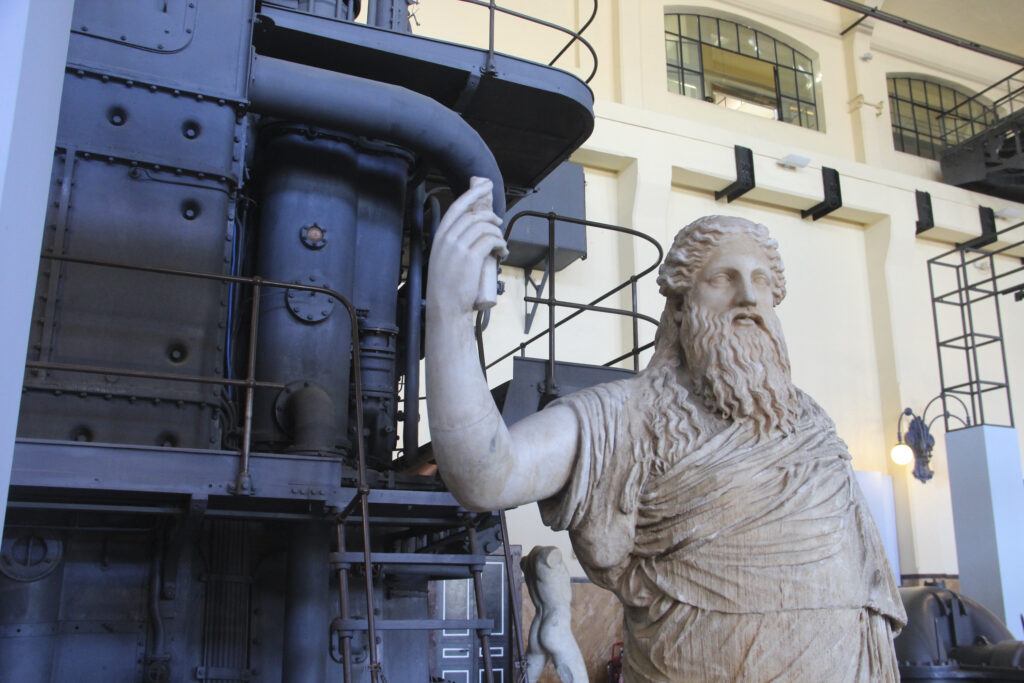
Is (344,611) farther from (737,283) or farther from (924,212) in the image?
(924,212)

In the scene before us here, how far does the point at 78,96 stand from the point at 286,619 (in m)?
2.92

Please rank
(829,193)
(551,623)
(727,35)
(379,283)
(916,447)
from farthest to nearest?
1. (727,35)
2. (829,193)
3. (916,447)
4. (379,283)
5. (551,623)

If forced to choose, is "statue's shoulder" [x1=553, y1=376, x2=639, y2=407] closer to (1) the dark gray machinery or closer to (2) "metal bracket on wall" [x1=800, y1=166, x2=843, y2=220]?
(1) the dark gray machinery

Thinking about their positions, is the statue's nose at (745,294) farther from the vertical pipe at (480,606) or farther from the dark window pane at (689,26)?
the dark window pane at (689,26)

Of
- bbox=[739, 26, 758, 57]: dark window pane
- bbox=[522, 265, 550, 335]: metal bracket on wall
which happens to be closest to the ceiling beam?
bbox=[739, 26, 758, 57]: dark window pane

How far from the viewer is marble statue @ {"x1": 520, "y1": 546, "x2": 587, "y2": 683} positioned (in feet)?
9.64

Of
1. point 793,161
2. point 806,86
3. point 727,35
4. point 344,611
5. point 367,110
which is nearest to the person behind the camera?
point 344,611

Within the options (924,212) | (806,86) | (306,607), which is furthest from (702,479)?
(806,86)

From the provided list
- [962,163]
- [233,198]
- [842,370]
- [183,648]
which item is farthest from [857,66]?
[183,648]

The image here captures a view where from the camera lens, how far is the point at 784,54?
640 inches

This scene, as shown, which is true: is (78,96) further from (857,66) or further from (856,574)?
(857,66)

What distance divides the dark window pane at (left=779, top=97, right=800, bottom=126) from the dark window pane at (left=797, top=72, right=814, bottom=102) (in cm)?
24

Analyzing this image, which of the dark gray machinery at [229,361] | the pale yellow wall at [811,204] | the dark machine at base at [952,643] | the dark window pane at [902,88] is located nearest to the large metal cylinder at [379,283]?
the dark gray machinery at [229,361]

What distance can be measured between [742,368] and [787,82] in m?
15.1
